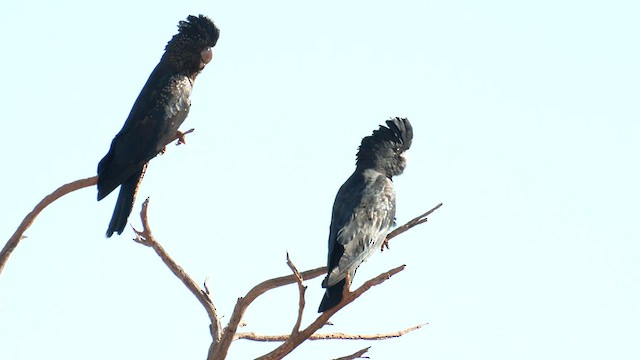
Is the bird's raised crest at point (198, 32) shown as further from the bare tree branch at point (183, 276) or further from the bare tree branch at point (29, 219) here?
the bare tree branch at point (183, 276)

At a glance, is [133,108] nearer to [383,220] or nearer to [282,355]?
[383,220]

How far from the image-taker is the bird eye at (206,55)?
9180mm

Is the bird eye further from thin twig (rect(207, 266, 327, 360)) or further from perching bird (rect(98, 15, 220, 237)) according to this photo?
thin twig (rect(207, 266, 327, 360))

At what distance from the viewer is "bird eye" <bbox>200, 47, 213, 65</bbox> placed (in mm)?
9180

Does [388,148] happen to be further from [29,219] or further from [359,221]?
[29,219]

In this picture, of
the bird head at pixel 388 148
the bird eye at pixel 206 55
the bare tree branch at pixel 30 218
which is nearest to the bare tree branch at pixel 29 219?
the bare tree branch at pixel 30 218

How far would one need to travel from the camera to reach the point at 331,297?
7.11 meters

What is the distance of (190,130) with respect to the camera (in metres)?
7.86

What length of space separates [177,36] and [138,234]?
2519 mm

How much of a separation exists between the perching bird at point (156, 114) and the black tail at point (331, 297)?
5.25ft

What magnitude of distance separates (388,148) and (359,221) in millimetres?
1346

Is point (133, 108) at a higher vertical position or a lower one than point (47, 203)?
higher

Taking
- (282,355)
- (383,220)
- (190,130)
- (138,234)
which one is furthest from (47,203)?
(383,220)

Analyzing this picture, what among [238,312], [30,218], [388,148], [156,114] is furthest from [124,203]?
[388,148]
